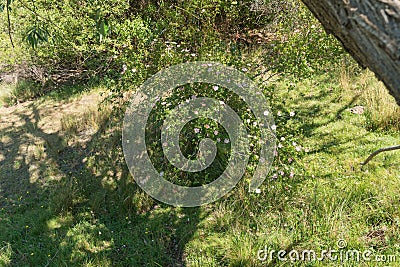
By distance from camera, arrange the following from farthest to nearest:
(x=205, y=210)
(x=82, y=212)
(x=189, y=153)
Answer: (x=189, y=153)
(x=82, y=212)
(x=205, y=210)

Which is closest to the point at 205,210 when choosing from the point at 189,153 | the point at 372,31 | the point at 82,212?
the point at 189,153

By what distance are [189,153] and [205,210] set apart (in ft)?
2.11

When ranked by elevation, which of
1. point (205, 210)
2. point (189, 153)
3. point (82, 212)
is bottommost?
point (82, 212)

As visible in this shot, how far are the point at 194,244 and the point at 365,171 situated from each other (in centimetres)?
187

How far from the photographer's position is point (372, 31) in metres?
1.12

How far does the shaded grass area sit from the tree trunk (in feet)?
6.43

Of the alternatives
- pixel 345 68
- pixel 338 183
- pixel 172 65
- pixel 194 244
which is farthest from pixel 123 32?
pixel 345 68

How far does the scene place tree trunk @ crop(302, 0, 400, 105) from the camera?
3.59 feet

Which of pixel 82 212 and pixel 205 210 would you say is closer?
pixel 205 210

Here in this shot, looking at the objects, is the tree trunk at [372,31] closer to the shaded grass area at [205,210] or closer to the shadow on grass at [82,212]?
the shaded grass area at [205,210]

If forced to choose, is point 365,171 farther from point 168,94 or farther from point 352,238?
Answer: point 168,94

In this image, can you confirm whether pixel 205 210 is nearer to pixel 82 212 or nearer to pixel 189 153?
pixel 189 153

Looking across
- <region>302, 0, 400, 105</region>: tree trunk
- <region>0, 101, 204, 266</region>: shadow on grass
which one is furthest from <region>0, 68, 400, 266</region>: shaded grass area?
<region>302, 0, 400, 105</region>: tree trunk

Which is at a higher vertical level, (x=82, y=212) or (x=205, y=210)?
(x=205, y=210)
